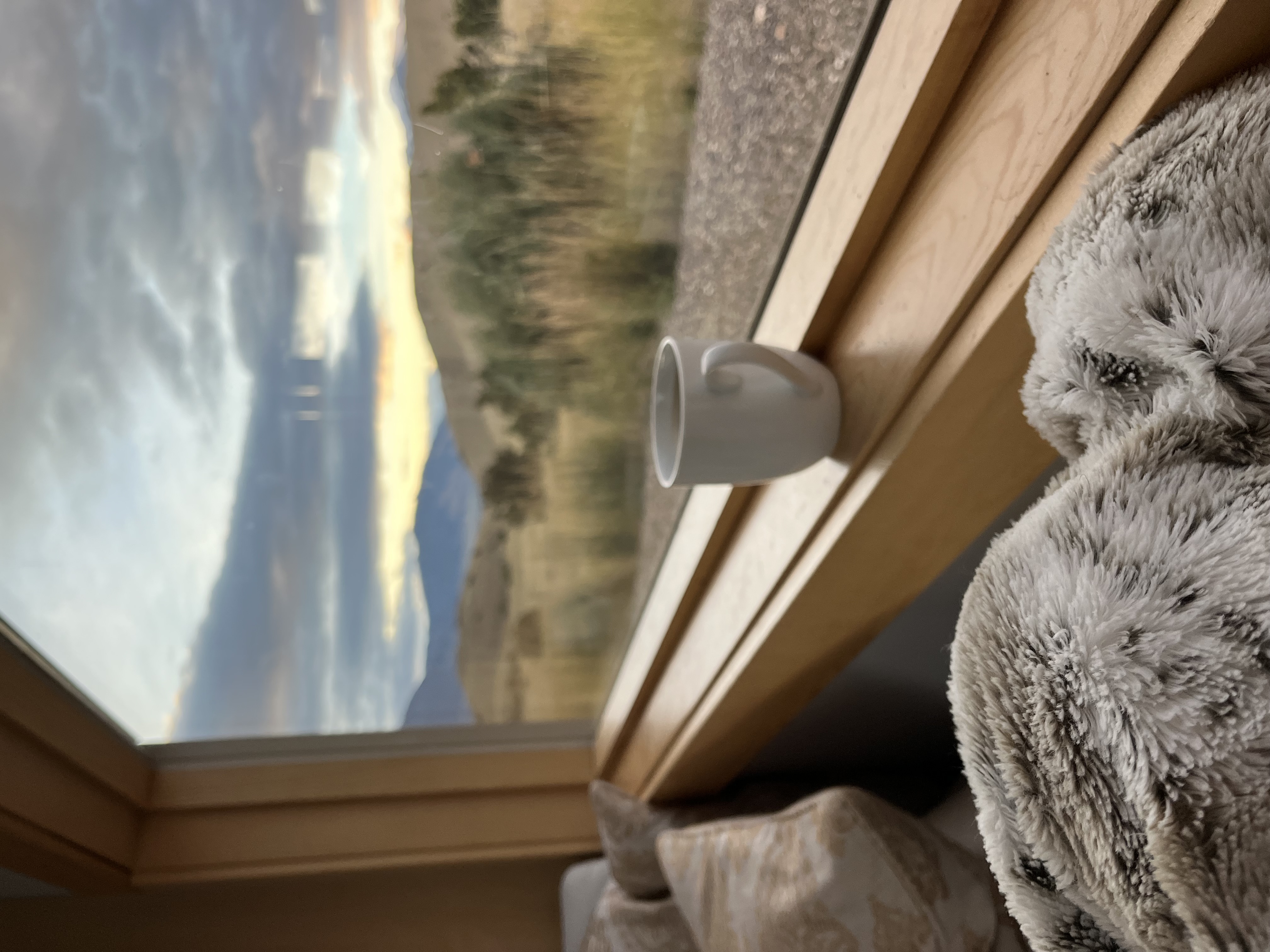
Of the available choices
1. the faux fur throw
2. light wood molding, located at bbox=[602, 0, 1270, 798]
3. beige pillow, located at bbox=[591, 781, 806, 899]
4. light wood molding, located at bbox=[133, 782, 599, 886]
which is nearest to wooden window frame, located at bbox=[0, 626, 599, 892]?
light wood molding, located at bbox=[133, 782, 599, 886]

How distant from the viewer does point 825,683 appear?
100cm

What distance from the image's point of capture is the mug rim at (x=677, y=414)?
1.84 ft

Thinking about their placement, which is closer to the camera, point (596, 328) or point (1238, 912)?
point (1238, 912)

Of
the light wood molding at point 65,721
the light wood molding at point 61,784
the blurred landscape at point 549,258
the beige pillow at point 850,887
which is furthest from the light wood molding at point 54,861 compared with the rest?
the beige pillow at point 850,887

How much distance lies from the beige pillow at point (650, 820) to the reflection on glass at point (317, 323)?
332 millimetres

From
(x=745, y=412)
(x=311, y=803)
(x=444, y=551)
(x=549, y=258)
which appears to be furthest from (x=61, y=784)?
(x=745, y=412)

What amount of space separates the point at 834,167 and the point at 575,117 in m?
0.31

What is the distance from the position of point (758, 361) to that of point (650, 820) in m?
1.02

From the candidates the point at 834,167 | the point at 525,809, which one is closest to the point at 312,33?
the point at 834,167

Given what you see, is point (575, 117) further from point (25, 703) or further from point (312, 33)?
point (25, 703)

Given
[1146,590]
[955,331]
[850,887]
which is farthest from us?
[850,887]

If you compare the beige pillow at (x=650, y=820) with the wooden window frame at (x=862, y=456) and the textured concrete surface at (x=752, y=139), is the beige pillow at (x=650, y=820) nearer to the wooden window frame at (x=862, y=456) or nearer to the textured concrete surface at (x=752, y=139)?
the wooden window frame at (x=862, y=456)

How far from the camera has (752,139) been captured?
2.38ft

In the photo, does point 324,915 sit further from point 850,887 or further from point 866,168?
point 866,168
